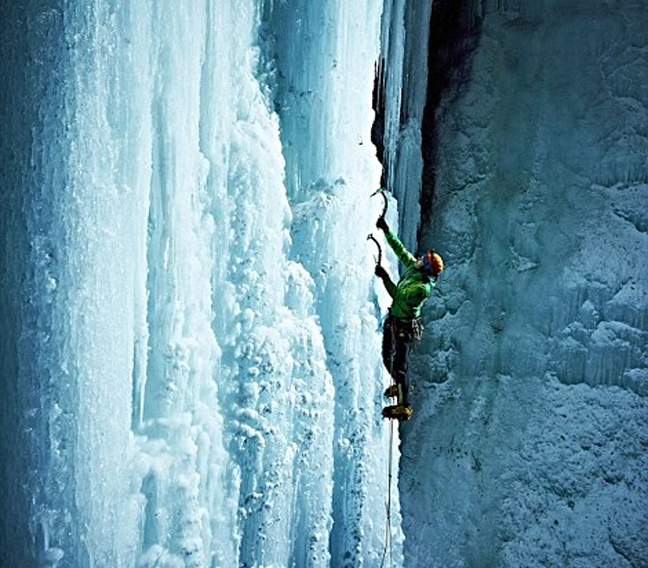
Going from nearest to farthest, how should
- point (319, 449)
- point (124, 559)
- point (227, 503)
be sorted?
point (124, 559)
point (227, 503)
point (319, 449)

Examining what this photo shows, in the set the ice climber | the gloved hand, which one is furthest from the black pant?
the gloved hand

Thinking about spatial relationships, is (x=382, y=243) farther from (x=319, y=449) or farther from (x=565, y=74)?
(x=565, y=74)

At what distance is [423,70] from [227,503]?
3128 mm

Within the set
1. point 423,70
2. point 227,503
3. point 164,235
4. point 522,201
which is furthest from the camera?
point 423,70

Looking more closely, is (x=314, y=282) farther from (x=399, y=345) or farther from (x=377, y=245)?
(x=399, y=345)

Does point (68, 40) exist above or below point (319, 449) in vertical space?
above

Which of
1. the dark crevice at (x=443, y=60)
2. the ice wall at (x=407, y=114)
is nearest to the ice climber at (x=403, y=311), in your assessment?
the ice wall at (x=407, y=114)

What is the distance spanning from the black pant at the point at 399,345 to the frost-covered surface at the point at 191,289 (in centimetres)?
7

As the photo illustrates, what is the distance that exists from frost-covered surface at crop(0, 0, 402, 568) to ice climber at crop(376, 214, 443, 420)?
0.09 m

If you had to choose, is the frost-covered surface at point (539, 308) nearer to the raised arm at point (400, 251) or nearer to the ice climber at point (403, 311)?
the ice climber at point (403, 311)

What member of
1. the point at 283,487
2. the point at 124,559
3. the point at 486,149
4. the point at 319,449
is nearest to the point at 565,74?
the point at 486,149

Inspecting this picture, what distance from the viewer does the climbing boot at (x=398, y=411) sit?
364 centimetres

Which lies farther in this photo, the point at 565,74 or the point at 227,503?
the point at 565,74

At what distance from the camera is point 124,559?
2223mm
